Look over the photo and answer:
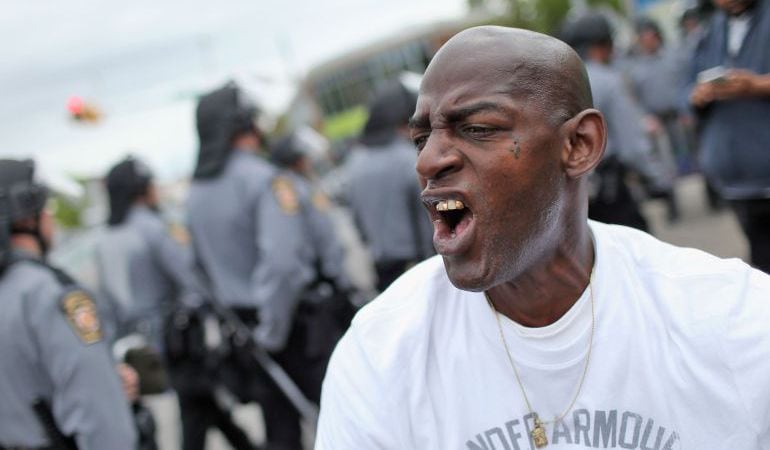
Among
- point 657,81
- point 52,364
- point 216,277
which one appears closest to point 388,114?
point 216,277

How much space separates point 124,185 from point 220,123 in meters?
1.50

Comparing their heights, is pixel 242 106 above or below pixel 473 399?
above

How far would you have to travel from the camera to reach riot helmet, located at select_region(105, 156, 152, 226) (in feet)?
18.0

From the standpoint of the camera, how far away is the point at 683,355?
1453 mm

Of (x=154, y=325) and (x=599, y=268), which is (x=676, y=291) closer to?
(x=599, y=268)

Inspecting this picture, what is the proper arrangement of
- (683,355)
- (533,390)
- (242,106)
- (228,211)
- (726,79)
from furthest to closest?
(242,106) < (228,211) < (726,79) < (533,390) < (683,355)

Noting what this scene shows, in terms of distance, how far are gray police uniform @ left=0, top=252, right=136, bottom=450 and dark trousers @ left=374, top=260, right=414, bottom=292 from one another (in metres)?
3.01

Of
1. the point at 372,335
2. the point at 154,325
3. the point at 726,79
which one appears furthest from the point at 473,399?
the point at 154,325

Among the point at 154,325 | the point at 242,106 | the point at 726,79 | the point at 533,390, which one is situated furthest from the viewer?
the point at 154,325

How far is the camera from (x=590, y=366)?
5.01ft

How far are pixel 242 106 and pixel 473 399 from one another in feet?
10.7

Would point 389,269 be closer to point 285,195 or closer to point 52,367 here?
point 285,195

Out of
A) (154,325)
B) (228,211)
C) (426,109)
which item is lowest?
(154,325)

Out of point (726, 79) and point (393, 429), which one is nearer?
point (393, 429)
